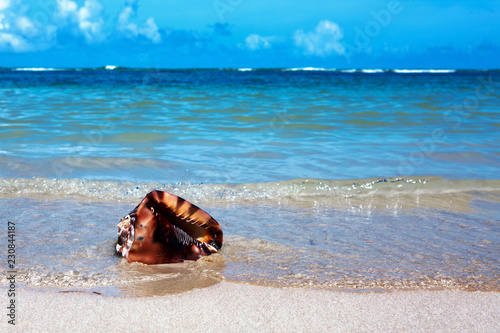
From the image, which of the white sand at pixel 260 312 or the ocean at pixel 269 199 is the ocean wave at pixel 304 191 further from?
the white sand at pixel 260 312

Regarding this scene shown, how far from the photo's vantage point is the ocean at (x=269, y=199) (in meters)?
2.46

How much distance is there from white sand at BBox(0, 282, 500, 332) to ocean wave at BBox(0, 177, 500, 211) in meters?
1.81

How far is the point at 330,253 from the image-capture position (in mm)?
2779

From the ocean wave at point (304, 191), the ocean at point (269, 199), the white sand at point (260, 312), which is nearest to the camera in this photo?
the white sand at point (260, 312)

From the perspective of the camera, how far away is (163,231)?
2.58 meters

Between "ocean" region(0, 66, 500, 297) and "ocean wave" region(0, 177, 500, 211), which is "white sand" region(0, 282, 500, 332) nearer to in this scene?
"ocean" region(0, 66, 500, 297)

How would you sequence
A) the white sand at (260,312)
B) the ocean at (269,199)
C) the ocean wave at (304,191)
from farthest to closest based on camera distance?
1. the ocean wave at (304,191)
2. the ocean at (269,199)
3. the white sand at (260,312)

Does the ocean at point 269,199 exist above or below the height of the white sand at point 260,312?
above

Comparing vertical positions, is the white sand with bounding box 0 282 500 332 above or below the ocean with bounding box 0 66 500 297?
below

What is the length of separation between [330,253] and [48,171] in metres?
3.45

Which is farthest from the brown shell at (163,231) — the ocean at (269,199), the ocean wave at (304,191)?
the ocean wave at (304,191)

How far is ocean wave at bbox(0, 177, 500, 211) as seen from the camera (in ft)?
13.3

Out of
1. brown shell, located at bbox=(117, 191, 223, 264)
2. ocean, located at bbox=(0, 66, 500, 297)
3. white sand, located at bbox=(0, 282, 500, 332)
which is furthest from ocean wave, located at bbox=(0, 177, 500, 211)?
white sand, located at bbox=(0, 282, 500, 332)

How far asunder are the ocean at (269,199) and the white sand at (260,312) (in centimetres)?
11
